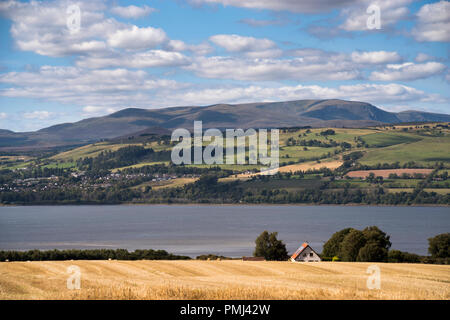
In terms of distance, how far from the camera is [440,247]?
52.6 metres

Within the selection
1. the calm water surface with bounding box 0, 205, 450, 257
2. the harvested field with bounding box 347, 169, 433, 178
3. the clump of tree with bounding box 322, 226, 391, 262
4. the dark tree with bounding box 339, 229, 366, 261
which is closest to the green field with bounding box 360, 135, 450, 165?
the harvested field with bounding box 347, 169, 433, 178

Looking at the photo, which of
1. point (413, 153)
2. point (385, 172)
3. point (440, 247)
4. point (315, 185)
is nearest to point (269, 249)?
point (440, 247)

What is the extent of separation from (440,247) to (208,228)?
63028mm

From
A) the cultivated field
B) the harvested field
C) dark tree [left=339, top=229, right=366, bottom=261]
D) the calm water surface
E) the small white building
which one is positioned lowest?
the calm water surface

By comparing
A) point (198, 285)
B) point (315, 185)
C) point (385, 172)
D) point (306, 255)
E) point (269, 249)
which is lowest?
point (306, 255)

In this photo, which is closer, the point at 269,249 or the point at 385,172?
the point at 269,249

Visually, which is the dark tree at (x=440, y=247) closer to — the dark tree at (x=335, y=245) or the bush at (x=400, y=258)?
the bush at (x=400, y=258)

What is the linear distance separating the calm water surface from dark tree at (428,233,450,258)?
1854cm

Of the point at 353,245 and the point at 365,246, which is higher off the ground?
the point at 365,246

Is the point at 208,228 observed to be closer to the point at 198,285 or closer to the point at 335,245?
the point at 335,245

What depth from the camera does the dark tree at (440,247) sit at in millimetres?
52062

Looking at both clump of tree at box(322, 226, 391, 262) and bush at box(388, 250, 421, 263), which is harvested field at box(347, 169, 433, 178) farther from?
bush at box(388, 250, 421, 263)

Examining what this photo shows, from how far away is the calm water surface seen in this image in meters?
82.6
